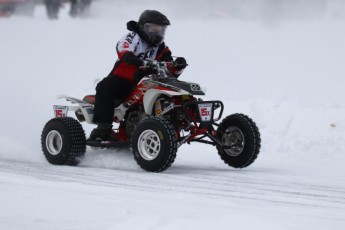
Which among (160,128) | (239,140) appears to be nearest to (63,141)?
(160,128)

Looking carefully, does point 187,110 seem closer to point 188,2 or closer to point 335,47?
point 335,47

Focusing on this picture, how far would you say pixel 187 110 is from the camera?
821cm

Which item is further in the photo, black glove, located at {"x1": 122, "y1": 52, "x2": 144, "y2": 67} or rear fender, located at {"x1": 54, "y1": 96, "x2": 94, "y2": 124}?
rear fender, located at {"x1": 54, "y1": 96, "x2": 94, "y2": 124}

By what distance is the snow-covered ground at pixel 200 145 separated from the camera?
4941 mm

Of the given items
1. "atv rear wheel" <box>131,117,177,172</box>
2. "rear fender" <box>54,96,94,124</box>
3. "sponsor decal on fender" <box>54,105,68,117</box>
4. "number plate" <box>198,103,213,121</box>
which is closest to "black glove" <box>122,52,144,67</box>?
"atv rear wheel" <box>131,117,177,172</box>

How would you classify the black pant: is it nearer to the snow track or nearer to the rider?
the rider

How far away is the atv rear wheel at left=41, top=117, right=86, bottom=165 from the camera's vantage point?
338 inches

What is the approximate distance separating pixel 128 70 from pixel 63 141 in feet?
3.98

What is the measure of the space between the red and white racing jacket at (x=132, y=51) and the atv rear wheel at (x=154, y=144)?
106 centimetres

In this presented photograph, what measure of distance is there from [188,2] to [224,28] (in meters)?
2.18

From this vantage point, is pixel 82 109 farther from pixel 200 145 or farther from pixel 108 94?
pixel 200 145

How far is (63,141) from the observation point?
28.3 ft

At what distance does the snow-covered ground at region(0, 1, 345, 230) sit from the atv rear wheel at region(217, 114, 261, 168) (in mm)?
191

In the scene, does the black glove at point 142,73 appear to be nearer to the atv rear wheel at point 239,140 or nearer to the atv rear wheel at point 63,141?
the atv rear wheel at point 63,141
